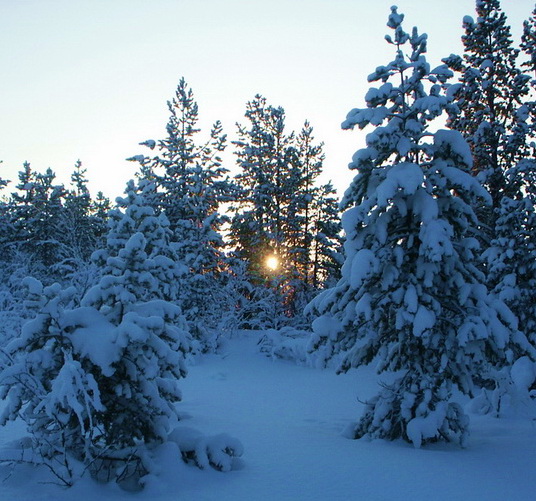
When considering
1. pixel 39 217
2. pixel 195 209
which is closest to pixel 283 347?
pixel 195 209

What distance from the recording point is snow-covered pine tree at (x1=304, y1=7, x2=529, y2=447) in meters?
8.73

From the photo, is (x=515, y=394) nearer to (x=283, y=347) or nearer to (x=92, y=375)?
(x=92, y=375)

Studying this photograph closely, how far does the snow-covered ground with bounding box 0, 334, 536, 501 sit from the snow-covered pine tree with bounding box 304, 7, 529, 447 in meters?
0.83

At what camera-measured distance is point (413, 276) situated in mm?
8969

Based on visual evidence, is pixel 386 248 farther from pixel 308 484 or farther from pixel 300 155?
pixel 300 155

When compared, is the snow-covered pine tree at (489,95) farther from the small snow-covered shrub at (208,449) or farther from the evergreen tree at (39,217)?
the evergreen tree at (39,217)

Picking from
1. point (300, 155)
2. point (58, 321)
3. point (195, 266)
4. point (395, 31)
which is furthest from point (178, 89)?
point (58, 321)

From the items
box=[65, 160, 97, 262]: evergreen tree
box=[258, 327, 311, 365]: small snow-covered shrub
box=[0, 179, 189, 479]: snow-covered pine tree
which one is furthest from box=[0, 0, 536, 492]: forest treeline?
box=[65, 160, 97, 262]: evergreen tree

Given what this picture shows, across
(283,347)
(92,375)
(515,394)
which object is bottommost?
(283,347)

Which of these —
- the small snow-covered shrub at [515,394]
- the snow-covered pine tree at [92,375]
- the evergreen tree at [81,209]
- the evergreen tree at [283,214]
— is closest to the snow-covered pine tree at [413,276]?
the small snow-covered shrub at [515,394]

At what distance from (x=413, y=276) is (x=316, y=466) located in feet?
11.8

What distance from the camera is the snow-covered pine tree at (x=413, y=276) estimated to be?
873cm

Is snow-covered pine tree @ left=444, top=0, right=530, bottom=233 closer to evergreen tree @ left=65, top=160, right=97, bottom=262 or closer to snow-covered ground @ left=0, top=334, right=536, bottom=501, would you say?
snow-covered ground @ left=0, top=334, right=536, bottom=501

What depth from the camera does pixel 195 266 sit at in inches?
963
